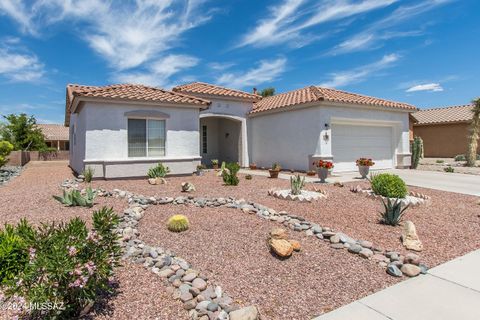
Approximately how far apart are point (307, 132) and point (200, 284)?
13.2 m

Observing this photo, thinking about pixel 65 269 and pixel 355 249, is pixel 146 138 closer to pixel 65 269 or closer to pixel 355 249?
pixel 355 249

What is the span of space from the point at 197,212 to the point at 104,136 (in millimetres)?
7927

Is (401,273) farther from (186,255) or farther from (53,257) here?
(53,257)

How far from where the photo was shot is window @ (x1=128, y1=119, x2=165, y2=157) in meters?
13.3

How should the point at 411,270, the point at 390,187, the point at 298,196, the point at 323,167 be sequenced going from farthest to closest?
the point at 323,167, the point at 390,187, the point at 298,196, the point at 411,270

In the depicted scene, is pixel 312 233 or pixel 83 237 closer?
pixel 83 237

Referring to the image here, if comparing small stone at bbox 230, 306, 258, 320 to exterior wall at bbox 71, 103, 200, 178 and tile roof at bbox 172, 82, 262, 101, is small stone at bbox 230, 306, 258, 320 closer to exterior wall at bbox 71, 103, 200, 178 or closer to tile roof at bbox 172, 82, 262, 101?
exterior wall at bbox 71, 103, 200, 178

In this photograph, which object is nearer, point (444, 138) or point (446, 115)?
point (444, 138)

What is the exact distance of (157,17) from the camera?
11844 mm

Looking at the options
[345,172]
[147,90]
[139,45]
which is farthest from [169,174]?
[345,172]

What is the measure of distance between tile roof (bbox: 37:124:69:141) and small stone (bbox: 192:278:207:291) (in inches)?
1854

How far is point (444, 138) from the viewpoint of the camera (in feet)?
94.5

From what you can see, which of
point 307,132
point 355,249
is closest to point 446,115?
point 307,132

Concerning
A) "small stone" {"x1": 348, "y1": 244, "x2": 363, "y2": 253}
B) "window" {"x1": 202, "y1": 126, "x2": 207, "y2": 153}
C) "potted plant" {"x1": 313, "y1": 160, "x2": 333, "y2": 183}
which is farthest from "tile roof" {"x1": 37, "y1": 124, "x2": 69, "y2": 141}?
"small stone" {"x1": 348, "y1": 244, "x2": 363, "y2": 253}
